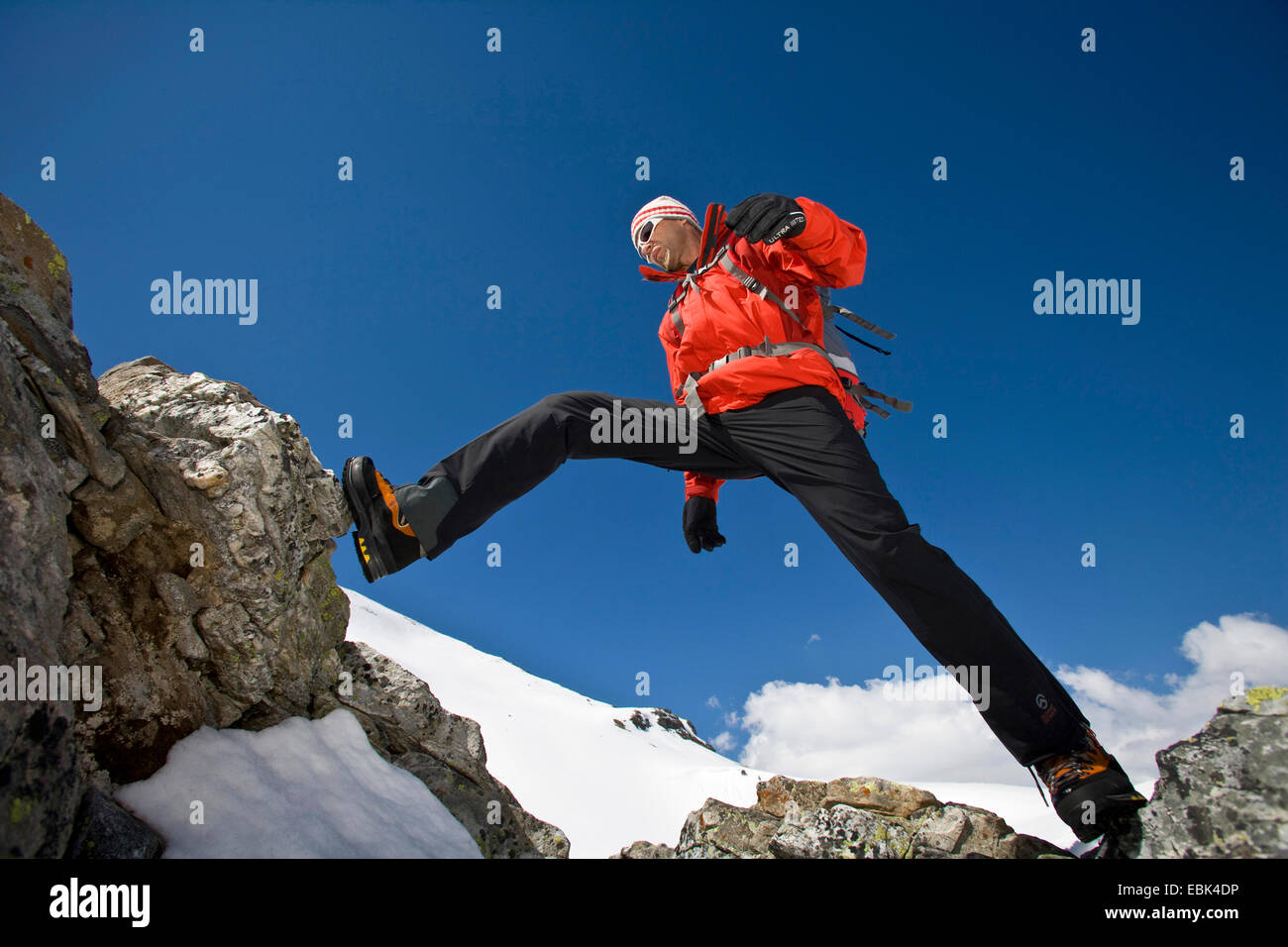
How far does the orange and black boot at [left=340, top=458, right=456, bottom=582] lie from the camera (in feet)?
11.3

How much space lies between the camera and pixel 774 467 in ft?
13.0

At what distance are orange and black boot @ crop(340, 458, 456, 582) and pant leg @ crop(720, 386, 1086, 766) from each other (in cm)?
200

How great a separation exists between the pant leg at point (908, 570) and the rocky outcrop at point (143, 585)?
2986mm

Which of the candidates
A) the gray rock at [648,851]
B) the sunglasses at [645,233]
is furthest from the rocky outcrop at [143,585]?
the sunglasses at [645,233]

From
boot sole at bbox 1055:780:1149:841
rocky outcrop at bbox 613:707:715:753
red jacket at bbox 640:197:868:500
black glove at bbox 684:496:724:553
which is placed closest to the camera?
boot sole at bbox 1055:780:1149:841

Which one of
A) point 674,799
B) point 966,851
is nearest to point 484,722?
point 674,799

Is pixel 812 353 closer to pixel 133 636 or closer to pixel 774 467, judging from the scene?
pixel 774 467

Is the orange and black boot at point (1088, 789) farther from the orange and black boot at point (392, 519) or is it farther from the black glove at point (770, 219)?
the orange and black boot at point (392, 519)

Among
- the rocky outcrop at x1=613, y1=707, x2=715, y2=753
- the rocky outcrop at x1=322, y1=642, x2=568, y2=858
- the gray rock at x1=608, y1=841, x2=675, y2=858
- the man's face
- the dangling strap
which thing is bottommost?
the rocky outcrop at x1=613, y1=707, x2=715, y2=753

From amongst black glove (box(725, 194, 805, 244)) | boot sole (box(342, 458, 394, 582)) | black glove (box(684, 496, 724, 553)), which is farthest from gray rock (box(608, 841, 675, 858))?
black glove (box(725, 194, 805, 244))

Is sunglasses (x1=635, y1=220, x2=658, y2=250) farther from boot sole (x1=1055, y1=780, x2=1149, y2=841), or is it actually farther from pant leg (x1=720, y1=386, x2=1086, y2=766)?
boot sole (x1=1055, y1=780, x2=1149, y2=841)

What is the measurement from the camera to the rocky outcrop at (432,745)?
4.50 meters

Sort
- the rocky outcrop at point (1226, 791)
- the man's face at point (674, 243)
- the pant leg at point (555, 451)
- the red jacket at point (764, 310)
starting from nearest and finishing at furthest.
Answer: the rocky outcrop at point (1226, 791) → the pant leg at point (555, 451) → the red jacket at point (764, 310) → the man's face at point (674, 243)
